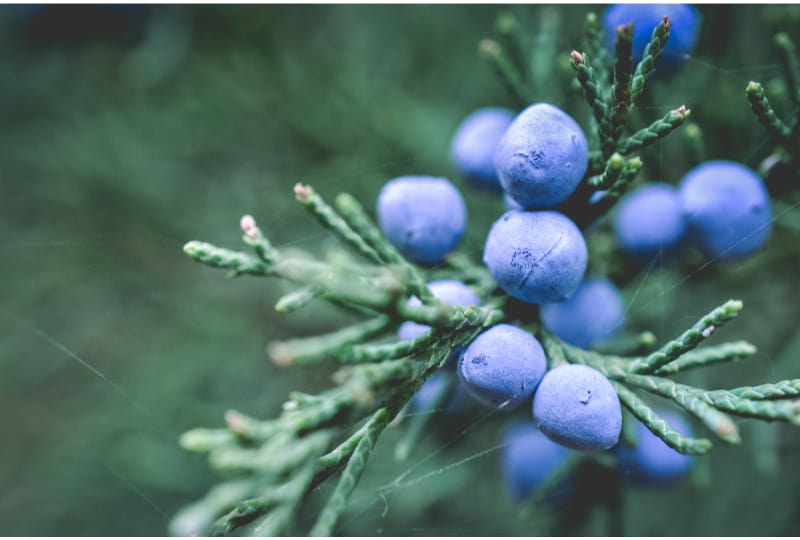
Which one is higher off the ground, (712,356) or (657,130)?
(657,130)

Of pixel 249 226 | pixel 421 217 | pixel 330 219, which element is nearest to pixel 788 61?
pixel 421 217

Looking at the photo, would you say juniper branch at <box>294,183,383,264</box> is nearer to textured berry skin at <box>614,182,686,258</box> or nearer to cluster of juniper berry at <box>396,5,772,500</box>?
cluster of juniper berry at <box>396,5,772,500</box>

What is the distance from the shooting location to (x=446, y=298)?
89 cm

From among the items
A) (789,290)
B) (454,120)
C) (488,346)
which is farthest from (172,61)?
(789,290)

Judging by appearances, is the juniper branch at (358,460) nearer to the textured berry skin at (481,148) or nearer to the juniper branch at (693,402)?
the juniper branch at (693,402)

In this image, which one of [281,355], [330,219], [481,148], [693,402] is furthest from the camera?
[481,148]

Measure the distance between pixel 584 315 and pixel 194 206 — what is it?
1.32 m

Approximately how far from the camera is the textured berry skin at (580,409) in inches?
30.1

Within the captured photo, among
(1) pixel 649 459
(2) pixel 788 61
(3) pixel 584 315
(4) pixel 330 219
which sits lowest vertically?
(1) pixel 649 459

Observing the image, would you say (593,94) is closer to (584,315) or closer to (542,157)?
(542,157)

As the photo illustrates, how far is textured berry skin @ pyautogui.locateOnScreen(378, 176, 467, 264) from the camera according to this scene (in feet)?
3.34

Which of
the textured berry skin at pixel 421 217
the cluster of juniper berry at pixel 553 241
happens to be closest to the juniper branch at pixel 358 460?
the cluster of juniper berry at pixel 553 241

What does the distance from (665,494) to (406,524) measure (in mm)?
782

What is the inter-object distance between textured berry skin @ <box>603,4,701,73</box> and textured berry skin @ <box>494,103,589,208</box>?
30 cm
